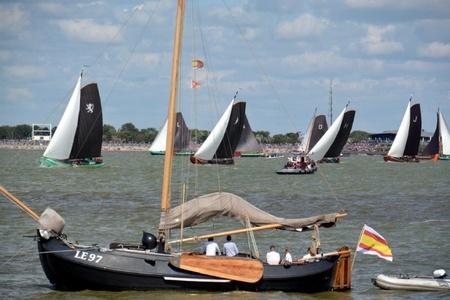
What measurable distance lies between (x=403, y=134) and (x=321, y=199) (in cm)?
9027

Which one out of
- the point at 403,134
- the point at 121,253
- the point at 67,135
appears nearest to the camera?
the point at 121,253

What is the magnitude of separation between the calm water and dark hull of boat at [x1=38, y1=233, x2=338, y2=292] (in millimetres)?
255

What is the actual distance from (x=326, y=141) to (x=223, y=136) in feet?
55.6

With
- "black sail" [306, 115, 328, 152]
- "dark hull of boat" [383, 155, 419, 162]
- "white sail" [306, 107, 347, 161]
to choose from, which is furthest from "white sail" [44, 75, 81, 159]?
"dark hull of boat" [383, 155, 419, 162]

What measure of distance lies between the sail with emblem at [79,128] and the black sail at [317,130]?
50.6 meters

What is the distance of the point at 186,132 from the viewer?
170m

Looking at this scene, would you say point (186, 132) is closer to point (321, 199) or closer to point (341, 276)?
point (321, 199)

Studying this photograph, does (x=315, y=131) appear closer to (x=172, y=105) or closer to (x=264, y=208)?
(x=264, y=208)

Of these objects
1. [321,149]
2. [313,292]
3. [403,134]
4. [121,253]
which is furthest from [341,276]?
[403,134]

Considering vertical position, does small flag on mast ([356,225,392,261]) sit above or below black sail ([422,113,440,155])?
below

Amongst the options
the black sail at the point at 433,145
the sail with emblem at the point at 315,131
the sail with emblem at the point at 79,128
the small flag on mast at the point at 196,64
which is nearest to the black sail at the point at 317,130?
the sail with emblem at the point at 315,131

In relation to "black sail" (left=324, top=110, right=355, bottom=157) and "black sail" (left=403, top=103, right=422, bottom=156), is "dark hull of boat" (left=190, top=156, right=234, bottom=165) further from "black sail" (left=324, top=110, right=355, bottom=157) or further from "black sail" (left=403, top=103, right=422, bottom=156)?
"black sail" (left=403, top=103, right=422, bottom=156)

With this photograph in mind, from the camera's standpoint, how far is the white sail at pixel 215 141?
133 meters

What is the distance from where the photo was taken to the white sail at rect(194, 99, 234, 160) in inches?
5236
